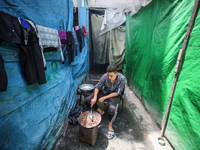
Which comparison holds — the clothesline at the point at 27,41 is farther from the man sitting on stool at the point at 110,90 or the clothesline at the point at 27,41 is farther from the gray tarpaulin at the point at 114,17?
the gray tarpaulin at the point at 114,17

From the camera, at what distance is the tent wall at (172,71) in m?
1.75

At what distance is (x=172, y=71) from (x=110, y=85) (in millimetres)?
1610

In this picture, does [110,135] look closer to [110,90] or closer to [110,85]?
[110,90]

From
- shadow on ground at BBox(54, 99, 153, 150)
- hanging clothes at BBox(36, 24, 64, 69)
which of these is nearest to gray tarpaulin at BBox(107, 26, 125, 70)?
shadow on ground at BBox(54, 99, 153, 150)

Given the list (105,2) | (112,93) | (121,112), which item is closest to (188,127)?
(112,93)

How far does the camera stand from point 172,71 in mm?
2283

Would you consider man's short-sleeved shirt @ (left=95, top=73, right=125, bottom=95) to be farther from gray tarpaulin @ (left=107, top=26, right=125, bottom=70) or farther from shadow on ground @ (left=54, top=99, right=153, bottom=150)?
Result: gray tarpaulin @ (left=107, top=26, right=125, bottom=70)

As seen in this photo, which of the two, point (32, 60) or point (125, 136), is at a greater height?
point (32, 60)

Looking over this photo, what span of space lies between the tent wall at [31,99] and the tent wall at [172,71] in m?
2.66

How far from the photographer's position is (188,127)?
1838mm

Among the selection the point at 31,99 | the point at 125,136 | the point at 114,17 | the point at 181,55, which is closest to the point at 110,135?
the point at 125,136

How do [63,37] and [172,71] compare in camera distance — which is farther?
[63,37]

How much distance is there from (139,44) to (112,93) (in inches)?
103

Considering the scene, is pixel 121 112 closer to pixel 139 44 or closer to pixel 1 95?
pixel 139 44
